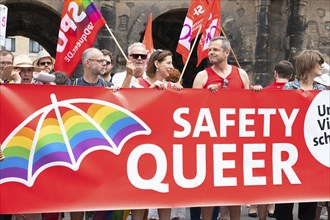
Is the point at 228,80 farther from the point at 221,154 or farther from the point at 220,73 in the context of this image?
the point at 221,154

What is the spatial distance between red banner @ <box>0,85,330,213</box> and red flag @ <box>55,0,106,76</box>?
3.21 m

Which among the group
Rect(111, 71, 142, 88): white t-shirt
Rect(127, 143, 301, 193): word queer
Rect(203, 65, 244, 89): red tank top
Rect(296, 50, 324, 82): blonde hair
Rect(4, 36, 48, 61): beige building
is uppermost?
Rect(296, 50, 324, 82): blonde hair

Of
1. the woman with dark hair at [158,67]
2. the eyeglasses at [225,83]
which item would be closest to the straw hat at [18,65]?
the woman with dark hair at [158,67]

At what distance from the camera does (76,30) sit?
962 centimetres

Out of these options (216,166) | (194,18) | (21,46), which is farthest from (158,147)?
(21,46)

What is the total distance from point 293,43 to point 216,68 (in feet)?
32.5

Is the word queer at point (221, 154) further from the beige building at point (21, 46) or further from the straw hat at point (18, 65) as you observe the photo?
the beige building at point (21, 46)

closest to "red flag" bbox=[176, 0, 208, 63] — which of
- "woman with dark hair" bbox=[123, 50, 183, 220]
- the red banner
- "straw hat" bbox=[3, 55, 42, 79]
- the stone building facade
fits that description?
the stone building facade

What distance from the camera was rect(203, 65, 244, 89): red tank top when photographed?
6844 mm

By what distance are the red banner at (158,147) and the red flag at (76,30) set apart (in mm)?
3213

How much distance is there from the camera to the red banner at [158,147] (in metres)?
5.82

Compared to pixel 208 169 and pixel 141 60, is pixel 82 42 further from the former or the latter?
pixel 208 169

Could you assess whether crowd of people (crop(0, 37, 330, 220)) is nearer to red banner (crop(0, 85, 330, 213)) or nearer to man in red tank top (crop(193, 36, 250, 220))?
man in red tank top (crop(193, 36, 250, 220))

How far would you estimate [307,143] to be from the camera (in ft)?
22.1
